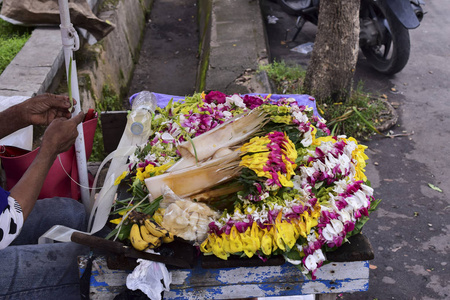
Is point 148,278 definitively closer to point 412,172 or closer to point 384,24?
point 412,172

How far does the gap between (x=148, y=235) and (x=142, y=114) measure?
3.62ft

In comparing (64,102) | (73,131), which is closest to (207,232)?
(73,131)

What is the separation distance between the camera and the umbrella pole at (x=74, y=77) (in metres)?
2.28

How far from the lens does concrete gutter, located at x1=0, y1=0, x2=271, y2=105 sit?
3.87 m

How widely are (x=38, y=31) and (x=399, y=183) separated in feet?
11.5

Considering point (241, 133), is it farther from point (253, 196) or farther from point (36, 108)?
point (36, 108)

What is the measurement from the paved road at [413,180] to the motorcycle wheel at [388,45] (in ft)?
0.49

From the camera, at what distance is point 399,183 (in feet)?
13.5

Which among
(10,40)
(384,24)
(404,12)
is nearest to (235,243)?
(10,40)

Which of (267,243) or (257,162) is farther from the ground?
(257,162)

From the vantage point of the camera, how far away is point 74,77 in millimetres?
2385

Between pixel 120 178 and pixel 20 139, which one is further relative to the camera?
pixel 20 139

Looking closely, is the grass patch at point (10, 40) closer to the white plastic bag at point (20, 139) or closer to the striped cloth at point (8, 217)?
the white plastic bag at point (20, 139)

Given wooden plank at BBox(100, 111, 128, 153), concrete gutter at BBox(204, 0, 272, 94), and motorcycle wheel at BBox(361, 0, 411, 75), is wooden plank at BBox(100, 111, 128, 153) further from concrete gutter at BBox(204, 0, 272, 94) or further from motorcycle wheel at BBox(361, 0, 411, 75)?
motorcycle wheel at BBox(361, 0, 411, 75)
